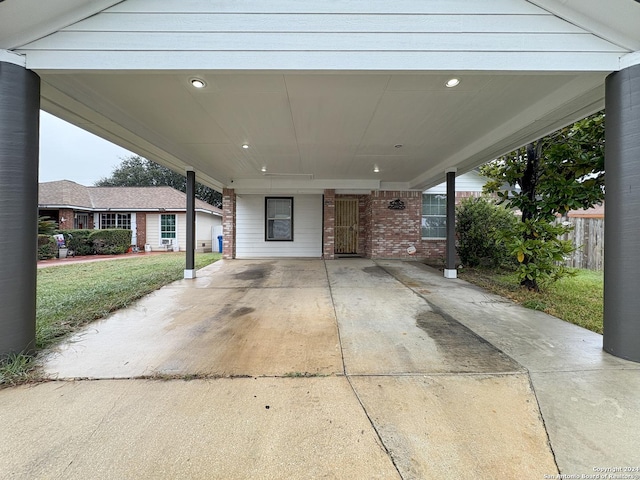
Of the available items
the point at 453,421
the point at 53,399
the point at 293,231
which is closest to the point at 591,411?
the point at 453,421

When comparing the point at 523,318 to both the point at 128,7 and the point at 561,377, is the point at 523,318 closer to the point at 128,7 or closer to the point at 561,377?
the point at 561,377

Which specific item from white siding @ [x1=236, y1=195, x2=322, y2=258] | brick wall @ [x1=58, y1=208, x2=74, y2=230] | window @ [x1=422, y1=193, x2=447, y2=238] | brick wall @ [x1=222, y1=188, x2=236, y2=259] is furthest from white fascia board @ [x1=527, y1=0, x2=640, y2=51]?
brick wall @ [x1=58, y1=208, x2=74, y2=230]

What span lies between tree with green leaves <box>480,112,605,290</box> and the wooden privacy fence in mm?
3335

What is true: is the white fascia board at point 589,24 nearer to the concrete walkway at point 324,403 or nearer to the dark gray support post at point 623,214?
the dark gray support post at point 623,214

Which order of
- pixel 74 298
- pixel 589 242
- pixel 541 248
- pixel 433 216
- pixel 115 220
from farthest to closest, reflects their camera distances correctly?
1. pixel 115 220
2. pixel 433 216
3. pixel 589 242
4. pixel 541 248
5. pixel 74 298

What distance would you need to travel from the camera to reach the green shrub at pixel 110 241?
12.7 m

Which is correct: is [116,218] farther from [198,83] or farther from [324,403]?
[324,403]

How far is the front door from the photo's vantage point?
11.7 metres

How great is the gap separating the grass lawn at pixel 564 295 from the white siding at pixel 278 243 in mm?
5665

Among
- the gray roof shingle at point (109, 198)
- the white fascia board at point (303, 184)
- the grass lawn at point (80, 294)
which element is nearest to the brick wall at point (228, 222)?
the white fascia board at point (303, 184)

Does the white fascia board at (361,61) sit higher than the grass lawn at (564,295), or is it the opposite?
the white fascia board at (361,61)

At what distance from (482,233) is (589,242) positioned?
9.07 feet

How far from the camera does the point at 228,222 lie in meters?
10.4

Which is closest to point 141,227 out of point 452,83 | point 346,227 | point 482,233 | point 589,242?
point 346,227
